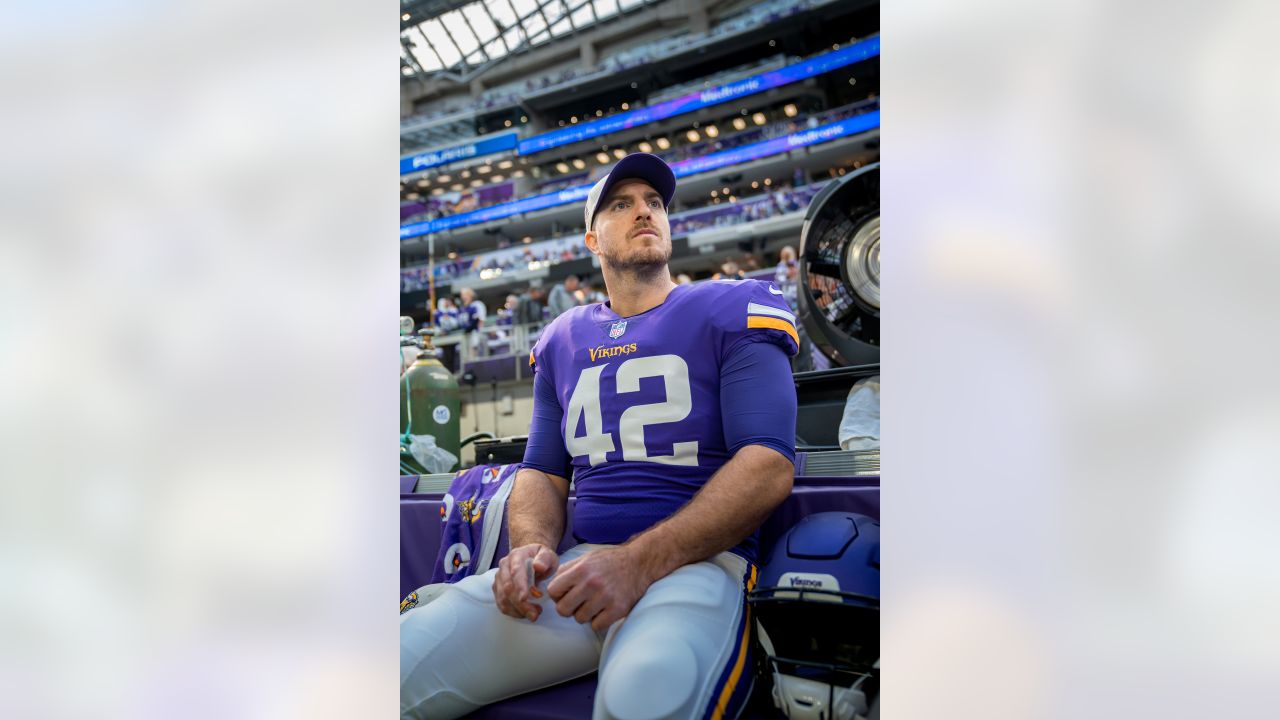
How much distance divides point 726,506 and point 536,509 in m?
0.48

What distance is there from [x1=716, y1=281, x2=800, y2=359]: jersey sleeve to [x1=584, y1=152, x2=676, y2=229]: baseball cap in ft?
0.99

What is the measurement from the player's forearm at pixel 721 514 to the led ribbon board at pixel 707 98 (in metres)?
19.8

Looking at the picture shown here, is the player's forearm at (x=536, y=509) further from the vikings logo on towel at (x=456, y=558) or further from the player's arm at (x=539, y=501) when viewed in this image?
the vikings logo on towel at (x=456, y=558)

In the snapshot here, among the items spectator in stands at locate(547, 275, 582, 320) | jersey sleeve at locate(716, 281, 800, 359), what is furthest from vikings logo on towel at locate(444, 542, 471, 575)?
spectator in stands at locate(547, 275, 582, 320)

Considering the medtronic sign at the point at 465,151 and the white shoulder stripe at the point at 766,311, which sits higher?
the medtronic sign at the point at 465,151

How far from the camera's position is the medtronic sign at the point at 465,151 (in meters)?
23.0

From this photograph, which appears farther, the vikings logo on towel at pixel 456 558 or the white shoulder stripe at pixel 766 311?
the vikings logo on towel at pixel 456 558

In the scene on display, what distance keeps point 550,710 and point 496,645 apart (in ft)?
0.45

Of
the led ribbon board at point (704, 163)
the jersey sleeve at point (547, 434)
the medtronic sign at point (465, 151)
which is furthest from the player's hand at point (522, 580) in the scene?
the medtronic sign at point (465, 151)
